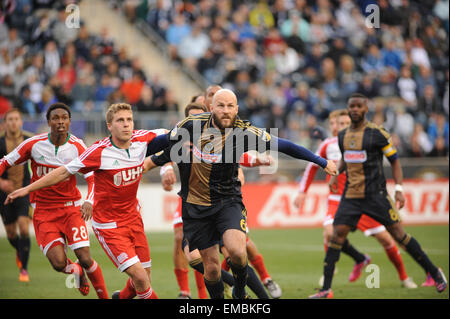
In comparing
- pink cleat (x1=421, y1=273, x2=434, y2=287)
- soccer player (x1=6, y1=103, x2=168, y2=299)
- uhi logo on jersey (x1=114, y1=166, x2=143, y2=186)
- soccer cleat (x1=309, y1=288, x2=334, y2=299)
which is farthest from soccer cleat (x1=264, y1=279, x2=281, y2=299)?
uhi logo on jersey (x1=114, y1=166, x2=143, y2=186)

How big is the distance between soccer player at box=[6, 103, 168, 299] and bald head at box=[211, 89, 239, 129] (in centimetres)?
84

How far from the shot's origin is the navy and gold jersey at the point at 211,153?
24.0ft

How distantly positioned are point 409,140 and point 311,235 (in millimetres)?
5136

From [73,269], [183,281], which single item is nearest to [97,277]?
[73,269]

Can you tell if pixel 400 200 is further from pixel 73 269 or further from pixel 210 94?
pixel 73 269

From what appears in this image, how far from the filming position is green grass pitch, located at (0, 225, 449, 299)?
10.1 meters

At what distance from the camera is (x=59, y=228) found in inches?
334

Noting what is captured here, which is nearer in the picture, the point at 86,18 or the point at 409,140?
the point at 409,140

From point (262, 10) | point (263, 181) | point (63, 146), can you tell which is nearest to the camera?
point (63, 146)

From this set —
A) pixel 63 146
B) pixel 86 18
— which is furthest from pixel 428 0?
pixel 63 146

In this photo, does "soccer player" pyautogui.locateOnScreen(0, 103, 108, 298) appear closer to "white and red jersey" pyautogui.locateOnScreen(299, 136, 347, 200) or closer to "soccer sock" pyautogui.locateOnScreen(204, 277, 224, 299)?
"soccer sock" pyautogui.locateOnScreen(204, 277, 224, 299)

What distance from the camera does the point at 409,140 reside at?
67.2ft

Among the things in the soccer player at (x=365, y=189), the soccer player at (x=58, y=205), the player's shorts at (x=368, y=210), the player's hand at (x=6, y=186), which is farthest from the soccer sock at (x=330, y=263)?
the player's hand at (x=6, y=186)

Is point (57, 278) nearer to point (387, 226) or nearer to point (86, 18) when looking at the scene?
point (387, 226)
